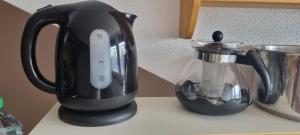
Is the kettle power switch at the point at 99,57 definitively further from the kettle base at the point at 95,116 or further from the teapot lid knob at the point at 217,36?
the teapot lid knob at the point at 217,36

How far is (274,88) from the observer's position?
58 centimetres

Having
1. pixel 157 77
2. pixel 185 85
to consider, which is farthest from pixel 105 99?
pixel 157 77

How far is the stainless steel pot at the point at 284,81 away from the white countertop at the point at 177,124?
2 cm

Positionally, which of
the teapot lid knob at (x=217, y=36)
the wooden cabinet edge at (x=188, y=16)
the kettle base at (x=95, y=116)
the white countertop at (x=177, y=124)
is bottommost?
the white countertop at (x=177, y=124)

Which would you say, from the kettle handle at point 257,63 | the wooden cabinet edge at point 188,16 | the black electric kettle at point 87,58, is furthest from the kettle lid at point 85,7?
the kettle handle at point 257,63

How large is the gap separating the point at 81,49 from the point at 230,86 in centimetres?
34

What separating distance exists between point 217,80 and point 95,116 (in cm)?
30

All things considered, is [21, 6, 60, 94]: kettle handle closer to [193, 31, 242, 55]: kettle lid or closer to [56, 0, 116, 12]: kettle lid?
[56, 0, 116, 12]: kettle lid

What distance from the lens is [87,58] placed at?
1.67 ft

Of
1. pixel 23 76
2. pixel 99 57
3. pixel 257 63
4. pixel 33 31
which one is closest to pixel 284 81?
pixel 257 63

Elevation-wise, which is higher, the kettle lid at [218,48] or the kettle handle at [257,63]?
the kettle lid at [218,48]

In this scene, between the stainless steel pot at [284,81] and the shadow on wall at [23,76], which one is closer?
the stainless steel pot at [284,81]

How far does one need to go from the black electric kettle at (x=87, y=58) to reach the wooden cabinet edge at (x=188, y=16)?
0.55ft

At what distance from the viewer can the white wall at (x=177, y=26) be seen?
0.75 meters
